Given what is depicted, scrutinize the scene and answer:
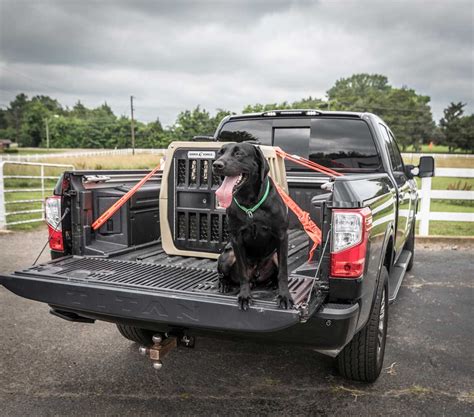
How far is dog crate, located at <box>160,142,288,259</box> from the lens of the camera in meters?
3.36

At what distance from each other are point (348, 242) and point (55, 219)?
7.08 ft

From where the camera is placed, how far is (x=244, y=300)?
2.40 metres

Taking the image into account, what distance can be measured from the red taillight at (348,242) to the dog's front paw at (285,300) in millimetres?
288

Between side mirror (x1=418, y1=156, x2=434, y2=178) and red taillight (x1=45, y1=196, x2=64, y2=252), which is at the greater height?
side mirror (x1=418, y1=156, x2=434, y2=178)

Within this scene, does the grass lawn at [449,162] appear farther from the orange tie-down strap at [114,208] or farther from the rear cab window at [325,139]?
the orange tie-down strap at [114,208]

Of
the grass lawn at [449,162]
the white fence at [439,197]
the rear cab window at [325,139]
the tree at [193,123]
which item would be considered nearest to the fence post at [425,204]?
the white fence at [439,197]

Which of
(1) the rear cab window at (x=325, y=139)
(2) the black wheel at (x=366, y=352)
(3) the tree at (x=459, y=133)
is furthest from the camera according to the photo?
(3) the tree at (x=459, y=133)

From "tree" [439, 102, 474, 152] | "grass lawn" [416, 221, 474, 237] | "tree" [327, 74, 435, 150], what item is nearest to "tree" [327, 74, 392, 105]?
"tree" [327, 74, 435, 150]

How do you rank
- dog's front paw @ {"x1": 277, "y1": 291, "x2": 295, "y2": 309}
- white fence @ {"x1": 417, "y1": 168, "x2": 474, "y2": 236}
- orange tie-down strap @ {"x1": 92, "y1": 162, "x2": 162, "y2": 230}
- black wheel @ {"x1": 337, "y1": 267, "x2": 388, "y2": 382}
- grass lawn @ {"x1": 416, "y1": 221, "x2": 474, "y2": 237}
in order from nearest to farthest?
dog's front paw @ {"x1": 277, "y1": 291, "x2": 295, "y2": 309} → black wheel @ {"x1": 337, "y1": 267, "x2": 388, "y2": 382} → orange tie-down strap @ {"x1": 92, "y1": 162, "x2": 162, "y2": 230} → white fence @ {"x1": 417, "y1": 168, "x2": 474, "y2": 236} → grass lawn @ {"x1": 416, "y1": 221, "x2": 474, "y2": 237}

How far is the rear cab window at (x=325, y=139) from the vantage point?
4.24 metres

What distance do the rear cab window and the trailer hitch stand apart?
2.34 meters

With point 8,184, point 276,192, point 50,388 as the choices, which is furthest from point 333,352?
point 8,184

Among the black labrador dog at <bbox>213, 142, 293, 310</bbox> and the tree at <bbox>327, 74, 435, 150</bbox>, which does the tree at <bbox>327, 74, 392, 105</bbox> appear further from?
the black labrador dog at <bbox>213, 142, 293, 310</bbox>

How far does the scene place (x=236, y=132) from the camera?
16.2ft
